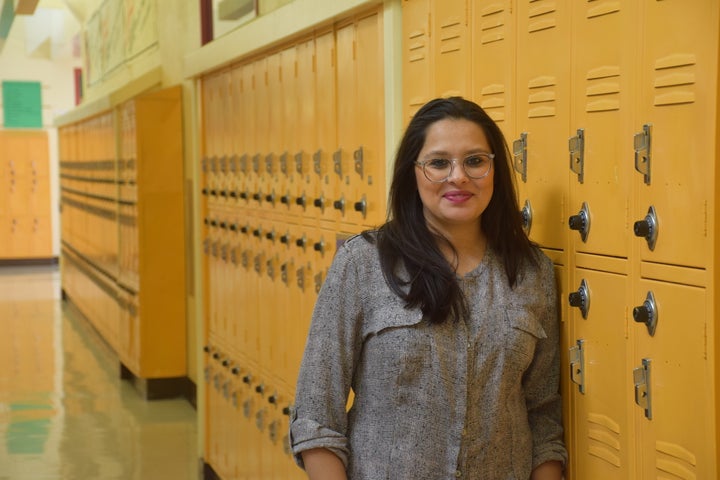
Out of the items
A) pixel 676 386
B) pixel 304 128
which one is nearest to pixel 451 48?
pixel 676 386

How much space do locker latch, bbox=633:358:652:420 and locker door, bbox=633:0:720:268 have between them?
215 mm

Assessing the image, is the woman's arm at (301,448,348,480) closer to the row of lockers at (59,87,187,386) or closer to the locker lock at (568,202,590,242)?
the locker lock at (568,202,590,242)

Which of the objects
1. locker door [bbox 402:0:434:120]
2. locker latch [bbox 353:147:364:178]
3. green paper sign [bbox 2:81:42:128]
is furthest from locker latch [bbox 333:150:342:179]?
green paper sign [bbox 2:81:42:128]

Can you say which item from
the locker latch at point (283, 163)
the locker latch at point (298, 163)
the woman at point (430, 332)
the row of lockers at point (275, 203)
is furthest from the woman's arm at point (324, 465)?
the locker latch at point (283, 163)

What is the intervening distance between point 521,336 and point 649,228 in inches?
14.6

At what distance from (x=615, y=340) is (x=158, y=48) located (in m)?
7.53

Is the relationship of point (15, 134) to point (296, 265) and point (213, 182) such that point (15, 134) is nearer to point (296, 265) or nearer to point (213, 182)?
point (213, 182)

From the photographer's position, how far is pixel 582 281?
2.36 meters

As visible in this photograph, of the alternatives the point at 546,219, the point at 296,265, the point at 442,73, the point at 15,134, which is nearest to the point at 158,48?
the point at 296,265

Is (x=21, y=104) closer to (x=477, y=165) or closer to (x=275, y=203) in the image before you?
(x=275, y=203)

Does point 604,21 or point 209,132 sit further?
point 209,132

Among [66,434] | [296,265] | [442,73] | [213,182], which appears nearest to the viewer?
[442,73]

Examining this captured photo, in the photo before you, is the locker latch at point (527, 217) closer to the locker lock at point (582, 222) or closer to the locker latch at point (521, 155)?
the locker latch at point (521, 155)

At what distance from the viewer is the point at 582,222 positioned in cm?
234
